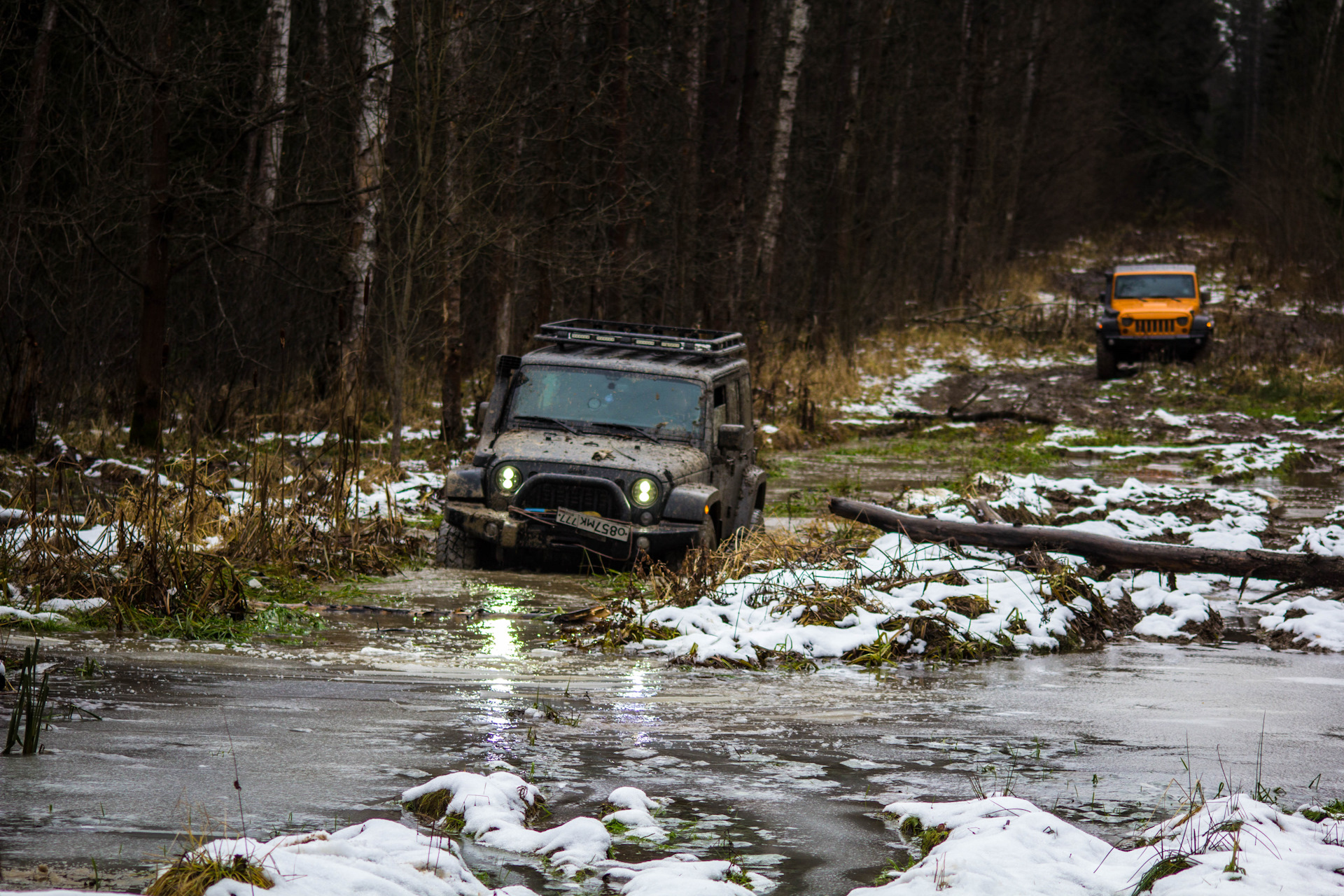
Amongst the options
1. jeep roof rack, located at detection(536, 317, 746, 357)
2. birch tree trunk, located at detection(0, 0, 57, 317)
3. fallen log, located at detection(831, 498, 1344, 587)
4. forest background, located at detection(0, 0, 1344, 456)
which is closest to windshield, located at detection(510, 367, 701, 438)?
jeep roof rack, located at detection(536, 317, 746, 357)

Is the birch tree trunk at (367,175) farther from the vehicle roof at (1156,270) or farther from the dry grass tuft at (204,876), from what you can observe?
the vehicle roof at (1156,270)

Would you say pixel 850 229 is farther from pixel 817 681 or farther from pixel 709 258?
pixel 817 681

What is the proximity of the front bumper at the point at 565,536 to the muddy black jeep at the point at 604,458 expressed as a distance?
10 millimetres

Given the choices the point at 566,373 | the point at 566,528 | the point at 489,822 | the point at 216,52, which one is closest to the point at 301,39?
the point at 216,52

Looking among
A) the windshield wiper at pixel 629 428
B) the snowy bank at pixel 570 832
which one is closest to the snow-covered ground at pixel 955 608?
the windshield wiper at pixel 629 428

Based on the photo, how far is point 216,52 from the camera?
14.4 metres

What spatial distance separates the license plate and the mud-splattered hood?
33cm

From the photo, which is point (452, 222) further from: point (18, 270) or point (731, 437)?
point (731, 437)

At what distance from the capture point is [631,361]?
10750 millimetres

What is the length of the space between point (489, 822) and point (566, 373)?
21.1ft

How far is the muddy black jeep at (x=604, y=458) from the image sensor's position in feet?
31.8

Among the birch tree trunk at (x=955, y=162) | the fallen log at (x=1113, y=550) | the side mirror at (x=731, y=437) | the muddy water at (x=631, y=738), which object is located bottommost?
the muddy water at (x=631, y=738)

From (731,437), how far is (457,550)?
89.6 inches

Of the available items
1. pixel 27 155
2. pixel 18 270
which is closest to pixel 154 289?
pixel 18 270
